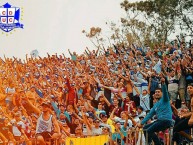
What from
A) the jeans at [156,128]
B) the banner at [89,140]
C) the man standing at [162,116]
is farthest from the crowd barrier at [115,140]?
the man standing at [162,116]

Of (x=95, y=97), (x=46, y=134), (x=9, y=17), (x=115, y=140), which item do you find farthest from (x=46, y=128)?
(x=9, y=17)

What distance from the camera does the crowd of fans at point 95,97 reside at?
540 inches

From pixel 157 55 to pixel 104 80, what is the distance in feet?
11.0

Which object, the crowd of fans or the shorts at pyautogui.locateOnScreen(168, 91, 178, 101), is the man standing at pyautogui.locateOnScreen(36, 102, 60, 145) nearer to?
the crowd of fans

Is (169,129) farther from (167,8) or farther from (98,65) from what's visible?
(167,8)

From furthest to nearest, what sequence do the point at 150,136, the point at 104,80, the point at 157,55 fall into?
the point at 157,55
the point at 104,80
the point at 150,136

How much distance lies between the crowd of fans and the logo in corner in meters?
2.57

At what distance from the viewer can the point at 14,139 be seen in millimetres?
15594

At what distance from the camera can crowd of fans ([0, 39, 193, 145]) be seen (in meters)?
13.7

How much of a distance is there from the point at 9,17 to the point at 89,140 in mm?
10798

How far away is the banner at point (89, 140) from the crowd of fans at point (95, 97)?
31 centimetres

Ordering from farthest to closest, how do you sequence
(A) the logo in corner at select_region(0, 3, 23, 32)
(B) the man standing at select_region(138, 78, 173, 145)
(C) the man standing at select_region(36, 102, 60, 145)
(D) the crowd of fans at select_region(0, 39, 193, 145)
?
(A) the logo in corner at select_region(0, 3, 23, 32) → (D) the crowd of fans at select_region(0, 39, 193, 145) → (C) the man standing at select_region(36, 102, 60, 145) → (B) the man standing at select_region(138, 78, 173, 145)

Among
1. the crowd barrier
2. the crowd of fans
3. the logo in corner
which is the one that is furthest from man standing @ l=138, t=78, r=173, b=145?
the logo in corner

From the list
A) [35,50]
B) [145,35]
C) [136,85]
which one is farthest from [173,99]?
[145,35]
